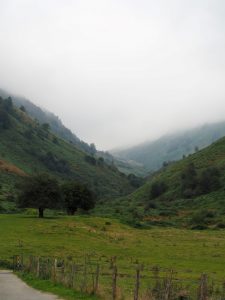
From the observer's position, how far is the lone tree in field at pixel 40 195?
Answer: 104m

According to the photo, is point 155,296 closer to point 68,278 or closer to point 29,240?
point 68,278

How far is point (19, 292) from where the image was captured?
29.6 meters

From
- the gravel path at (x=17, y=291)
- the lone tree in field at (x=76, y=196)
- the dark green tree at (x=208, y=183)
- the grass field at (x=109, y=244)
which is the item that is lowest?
the gravel path at (x=17, y=291)

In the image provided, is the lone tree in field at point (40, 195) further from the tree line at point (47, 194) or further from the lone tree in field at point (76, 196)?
the lone tree in field at point (76, 196)

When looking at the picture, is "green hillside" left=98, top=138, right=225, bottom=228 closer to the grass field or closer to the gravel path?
the grass field

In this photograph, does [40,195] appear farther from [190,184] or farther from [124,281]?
[190,184]

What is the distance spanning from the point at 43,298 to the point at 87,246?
140ft

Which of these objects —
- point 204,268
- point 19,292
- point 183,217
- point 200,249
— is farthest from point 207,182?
point 19,292

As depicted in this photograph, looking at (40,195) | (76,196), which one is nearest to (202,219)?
(76,196)

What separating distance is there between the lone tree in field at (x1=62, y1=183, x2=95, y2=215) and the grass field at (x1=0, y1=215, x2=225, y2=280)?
1904cm

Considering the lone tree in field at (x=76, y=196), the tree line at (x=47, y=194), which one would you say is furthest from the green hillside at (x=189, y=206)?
the tree line at (x=47, y=194)

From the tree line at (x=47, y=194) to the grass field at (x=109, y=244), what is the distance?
357 inches

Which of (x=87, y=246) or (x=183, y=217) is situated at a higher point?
(x=183, y=217)

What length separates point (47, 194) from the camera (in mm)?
104688
